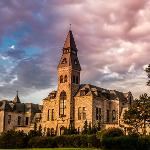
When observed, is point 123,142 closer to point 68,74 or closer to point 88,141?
point 88,141

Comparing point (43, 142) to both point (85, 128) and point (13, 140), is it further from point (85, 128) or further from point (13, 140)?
point (85, 128)

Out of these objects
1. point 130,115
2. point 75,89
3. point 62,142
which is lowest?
point 62,142

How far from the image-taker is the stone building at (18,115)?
98.5 meters

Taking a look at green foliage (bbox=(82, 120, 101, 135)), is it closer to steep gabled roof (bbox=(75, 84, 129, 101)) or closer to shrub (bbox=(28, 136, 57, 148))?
steep gabled roof (bbox=(75, 84, 129, 101))

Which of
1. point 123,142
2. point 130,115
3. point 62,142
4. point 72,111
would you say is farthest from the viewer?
point 72,111

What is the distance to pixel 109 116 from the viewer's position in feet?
284

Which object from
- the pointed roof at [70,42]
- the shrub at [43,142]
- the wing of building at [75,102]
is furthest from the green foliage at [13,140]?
the pointed roof at [70,42]

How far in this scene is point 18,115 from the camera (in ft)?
336

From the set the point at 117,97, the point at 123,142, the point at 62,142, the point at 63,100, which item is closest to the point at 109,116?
the point at 117,97

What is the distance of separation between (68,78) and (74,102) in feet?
17.7

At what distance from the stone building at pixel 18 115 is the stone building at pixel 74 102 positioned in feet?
41.6

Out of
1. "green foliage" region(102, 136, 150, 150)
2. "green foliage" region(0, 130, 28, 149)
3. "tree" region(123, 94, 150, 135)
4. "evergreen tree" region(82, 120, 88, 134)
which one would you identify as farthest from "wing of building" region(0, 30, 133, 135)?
→ "green foliage" region(102, 136, 150, 150)

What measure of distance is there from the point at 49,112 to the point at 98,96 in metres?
12.1

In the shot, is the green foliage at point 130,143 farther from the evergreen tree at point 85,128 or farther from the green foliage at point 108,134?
the evergreen tree at point 85,128
